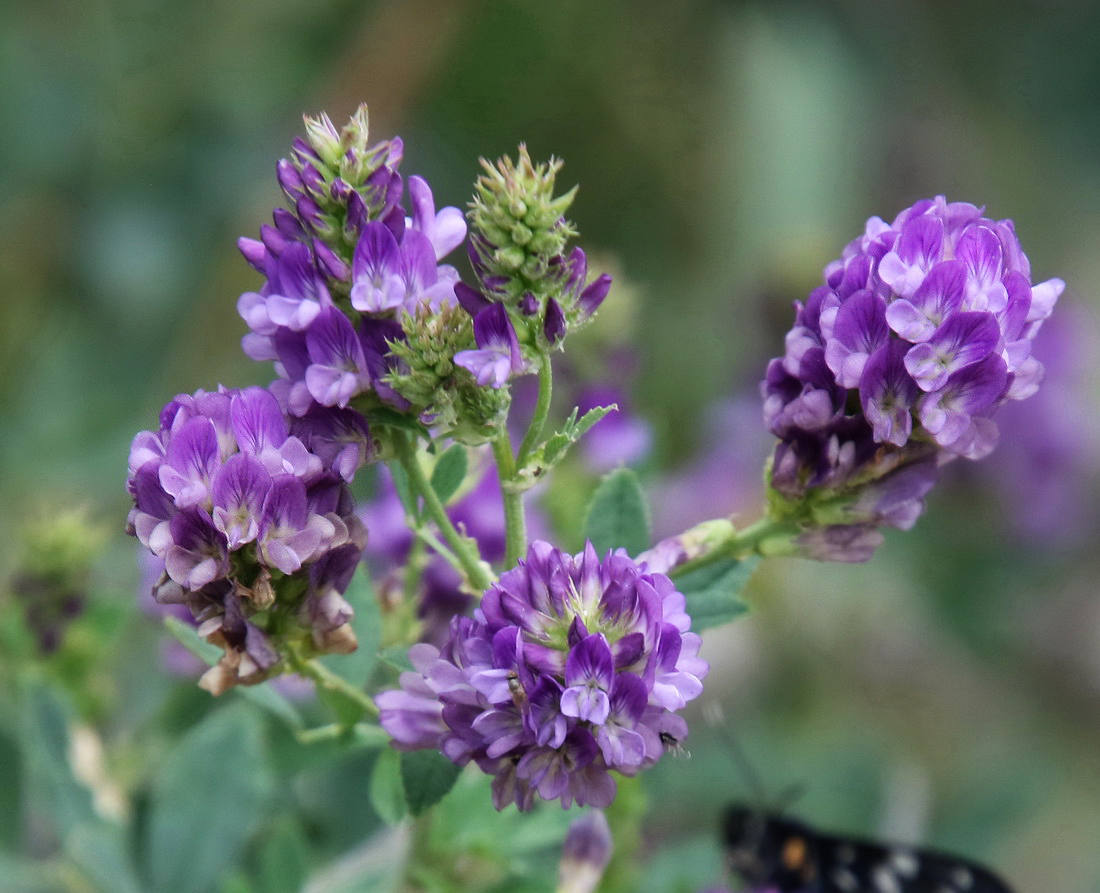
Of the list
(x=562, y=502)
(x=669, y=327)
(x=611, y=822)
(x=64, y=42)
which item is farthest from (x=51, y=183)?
(x=611, y=822)

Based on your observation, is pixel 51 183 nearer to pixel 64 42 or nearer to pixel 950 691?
pixel 64 42

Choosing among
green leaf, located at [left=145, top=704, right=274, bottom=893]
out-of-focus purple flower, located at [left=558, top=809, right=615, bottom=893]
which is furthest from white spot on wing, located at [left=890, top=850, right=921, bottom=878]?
green leaf, located at [left=145, top=704, right=274, bottom=893]

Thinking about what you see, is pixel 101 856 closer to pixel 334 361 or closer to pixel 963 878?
pixel 334 361

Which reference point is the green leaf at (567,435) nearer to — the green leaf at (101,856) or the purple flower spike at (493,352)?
the purple flower spike at (493,352)

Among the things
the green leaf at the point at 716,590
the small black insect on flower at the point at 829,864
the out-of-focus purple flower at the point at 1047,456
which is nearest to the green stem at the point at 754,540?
the green leaf at the point at 716,590

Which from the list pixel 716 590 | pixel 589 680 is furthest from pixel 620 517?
pixel 589 680
